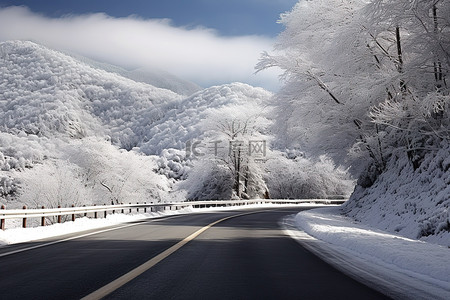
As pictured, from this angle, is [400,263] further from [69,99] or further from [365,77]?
[69,99]

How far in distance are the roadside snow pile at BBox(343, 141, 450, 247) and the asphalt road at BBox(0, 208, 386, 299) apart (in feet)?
21.3

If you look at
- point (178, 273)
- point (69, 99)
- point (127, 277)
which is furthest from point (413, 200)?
point (69, 99)

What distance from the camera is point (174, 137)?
107 m

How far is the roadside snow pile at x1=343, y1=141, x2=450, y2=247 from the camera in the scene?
14.7 metres

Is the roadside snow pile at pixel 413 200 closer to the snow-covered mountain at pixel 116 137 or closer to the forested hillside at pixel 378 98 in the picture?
the forested hillside at pixel 378 98

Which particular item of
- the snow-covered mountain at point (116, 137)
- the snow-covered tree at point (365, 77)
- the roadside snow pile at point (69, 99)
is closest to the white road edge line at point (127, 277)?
the snow-covered tree at point (365, 77)

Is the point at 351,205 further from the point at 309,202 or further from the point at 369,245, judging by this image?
the point at 309,202

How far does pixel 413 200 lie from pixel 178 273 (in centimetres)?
1495

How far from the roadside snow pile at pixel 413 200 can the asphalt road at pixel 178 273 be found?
6.51 metres

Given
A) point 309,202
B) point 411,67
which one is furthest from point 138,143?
point 411,67

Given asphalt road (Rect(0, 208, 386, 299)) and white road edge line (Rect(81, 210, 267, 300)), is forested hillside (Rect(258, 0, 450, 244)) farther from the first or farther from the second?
white road edge line (Rect(81, 210, 267, 300))

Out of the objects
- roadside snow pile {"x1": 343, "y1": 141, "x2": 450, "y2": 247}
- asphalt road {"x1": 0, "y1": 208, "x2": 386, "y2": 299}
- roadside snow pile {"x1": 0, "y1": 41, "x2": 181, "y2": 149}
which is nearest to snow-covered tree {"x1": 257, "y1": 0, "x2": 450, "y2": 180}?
roadside snow pile {"x1": 343, "y1": 141, "x2": 450, "y2": 247}

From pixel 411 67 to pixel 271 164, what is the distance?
5177cm

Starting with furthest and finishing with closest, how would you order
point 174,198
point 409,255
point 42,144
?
point 42,144
point 174,198
point 409,255
